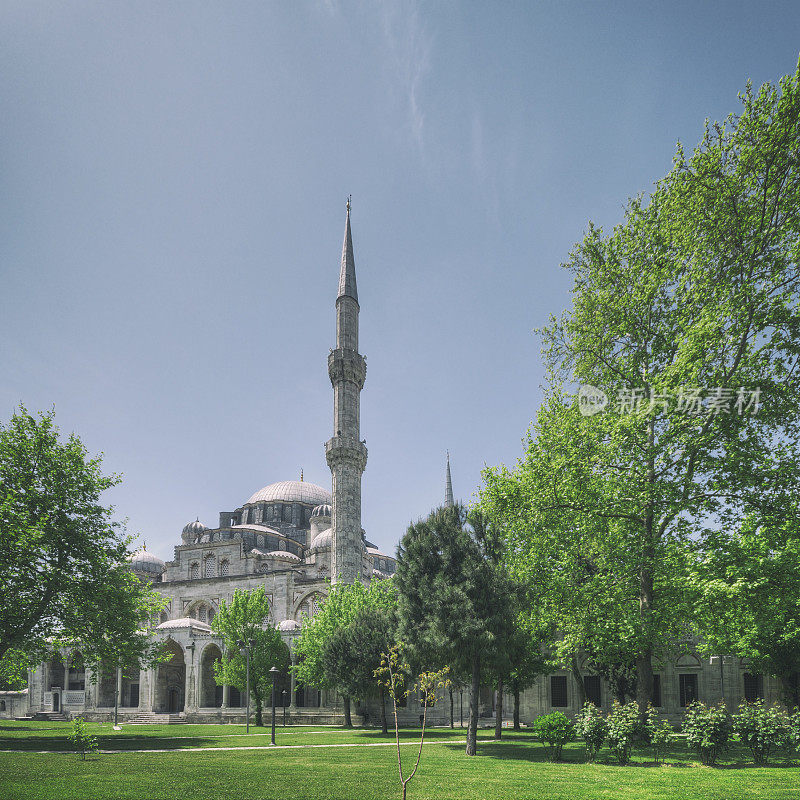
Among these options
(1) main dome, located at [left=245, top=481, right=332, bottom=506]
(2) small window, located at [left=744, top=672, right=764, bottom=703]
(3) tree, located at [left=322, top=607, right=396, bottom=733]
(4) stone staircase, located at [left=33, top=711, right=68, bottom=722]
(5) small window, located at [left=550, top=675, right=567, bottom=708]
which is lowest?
(4) stone staircase, located at [left=33, top=711, right=68, bottom=722]

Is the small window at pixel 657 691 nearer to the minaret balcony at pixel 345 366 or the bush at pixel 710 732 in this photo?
the bush at pixel 710 732

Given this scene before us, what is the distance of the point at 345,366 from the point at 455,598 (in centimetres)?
3480

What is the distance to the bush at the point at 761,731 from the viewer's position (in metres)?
15.2

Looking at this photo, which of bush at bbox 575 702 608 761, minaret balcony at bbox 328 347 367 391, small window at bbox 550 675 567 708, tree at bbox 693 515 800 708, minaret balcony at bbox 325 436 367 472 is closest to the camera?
tree at bbox 693 515 800 708

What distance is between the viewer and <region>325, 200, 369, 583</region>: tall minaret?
4925 centimetres

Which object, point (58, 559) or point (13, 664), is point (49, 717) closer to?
point (13, 664)

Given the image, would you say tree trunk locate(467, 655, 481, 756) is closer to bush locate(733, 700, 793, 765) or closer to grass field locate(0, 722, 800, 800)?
grass field locate(0, 722, 800, 800)

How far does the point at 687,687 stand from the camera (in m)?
32.6

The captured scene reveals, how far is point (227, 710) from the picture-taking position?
47781 mm

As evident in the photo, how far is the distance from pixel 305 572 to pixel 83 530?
39.7 metres

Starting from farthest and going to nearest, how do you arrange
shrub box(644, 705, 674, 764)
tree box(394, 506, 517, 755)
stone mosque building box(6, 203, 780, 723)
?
stone mosque building box(6, 203, 780, 723) → tree box(394, 506, 517, 755) → shrub box(644, 705, 674, 764)

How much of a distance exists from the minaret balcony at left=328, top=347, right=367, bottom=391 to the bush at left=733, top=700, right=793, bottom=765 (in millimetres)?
40730

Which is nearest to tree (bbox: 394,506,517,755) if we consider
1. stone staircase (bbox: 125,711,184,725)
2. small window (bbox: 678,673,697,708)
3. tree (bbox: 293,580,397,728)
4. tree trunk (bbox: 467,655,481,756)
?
tree trunk (bbox: 467,655,481,756)

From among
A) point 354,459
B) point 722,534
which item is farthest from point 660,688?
point 354,459
